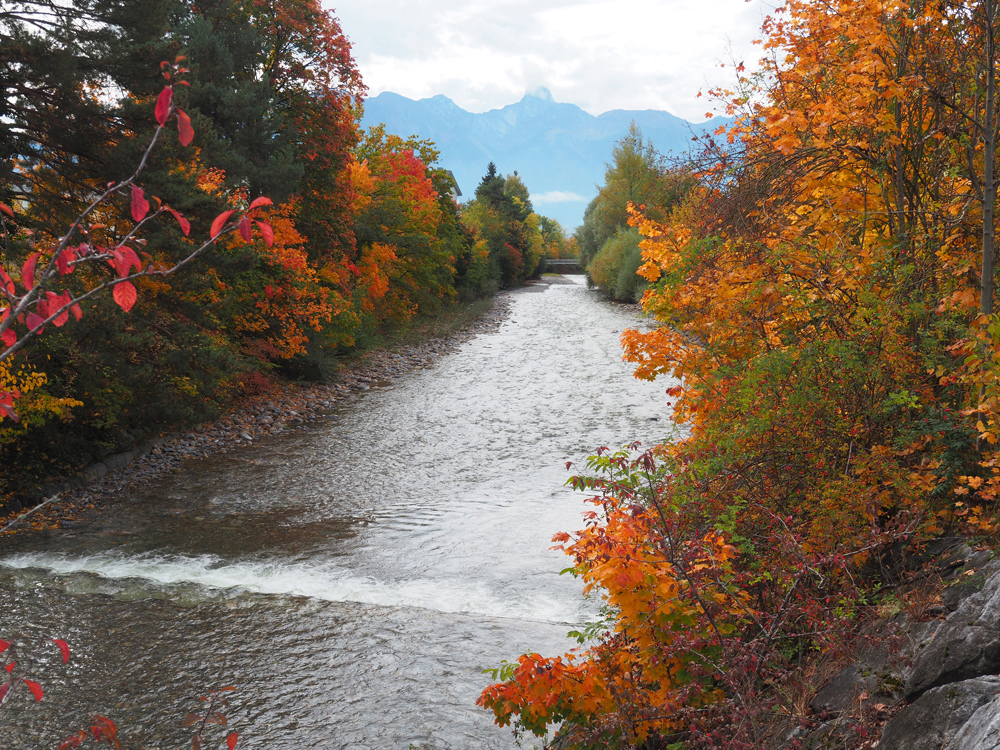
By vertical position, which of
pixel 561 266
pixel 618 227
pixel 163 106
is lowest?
pixel 163 106

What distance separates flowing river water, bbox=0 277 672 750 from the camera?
5.95 meters

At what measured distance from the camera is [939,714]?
2.78m

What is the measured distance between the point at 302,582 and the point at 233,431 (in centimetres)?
741

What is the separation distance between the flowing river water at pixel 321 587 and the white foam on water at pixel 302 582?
0.03m

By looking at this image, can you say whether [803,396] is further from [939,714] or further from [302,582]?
[302,582]

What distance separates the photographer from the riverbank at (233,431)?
34.9ft

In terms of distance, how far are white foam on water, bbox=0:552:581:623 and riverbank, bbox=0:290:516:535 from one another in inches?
39.7

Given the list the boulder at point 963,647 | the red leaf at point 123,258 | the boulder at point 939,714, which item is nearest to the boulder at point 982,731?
the boulder at point 939,714

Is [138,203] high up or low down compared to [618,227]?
down

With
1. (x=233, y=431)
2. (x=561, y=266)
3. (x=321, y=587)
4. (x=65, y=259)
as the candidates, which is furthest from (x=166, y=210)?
(x=561, y=266)

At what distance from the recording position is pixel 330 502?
11328mm

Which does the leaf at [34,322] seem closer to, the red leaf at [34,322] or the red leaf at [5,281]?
the red leaf at [34,322]

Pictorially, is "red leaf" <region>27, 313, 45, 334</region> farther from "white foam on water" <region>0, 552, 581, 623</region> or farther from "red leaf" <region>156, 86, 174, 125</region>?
"white foam on water" <region>0, 552, 581, 623</region>

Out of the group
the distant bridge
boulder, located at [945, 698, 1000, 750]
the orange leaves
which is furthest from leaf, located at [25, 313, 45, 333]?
the distant bridge
